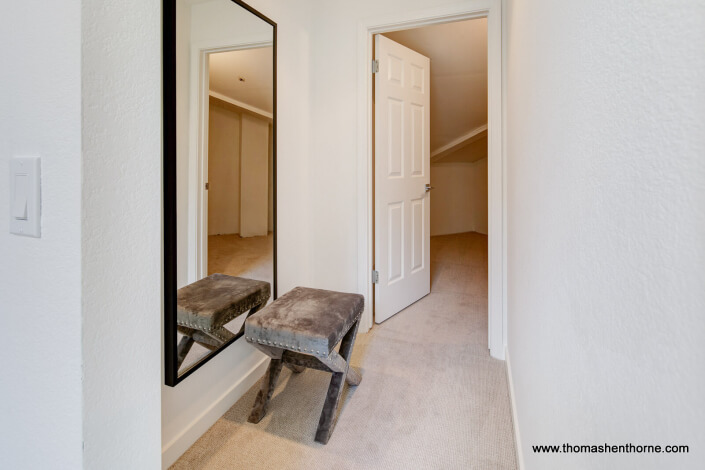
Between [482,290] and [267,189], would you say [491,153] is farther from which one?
[482,290]

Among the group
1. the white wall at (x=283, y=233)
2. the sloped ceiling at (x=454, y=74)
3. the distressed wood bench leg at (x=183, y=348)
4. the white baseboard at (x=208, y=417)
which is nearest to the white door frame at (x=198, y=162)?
the distressed wood bench leg at (x=183, y=348)

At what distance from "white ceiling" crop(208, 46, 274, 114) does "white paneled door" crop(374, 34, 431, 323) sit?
85 cm

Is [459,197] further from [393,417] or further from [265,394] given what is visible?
[265,394]

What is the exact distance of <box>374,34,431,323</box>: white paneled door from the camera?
248 centimetres

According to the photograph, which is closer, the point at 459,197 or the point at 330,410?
the point at 330,410

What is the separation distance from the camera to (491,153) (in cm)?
205

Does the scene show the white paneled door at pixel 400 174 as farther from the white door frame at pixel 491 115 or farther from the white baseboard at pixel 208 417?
the white baseboard at pixel 208 417

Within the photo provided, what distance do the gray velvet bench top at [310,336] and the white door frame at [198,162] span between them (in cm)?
33

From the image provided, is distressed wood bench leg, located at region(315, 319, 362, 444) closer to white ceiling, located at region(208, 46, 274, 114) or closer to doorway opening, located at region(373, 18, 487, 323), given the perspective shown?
doorway opening, located at region(373, 18, 487, 323)

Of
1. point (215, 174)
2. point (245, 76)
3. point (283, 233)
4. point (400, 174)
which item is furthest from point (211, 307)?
point (400, 174)

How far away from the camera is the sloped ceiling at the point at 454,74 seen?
298cm

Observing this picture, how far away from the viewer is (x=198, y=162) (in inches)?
53.0
